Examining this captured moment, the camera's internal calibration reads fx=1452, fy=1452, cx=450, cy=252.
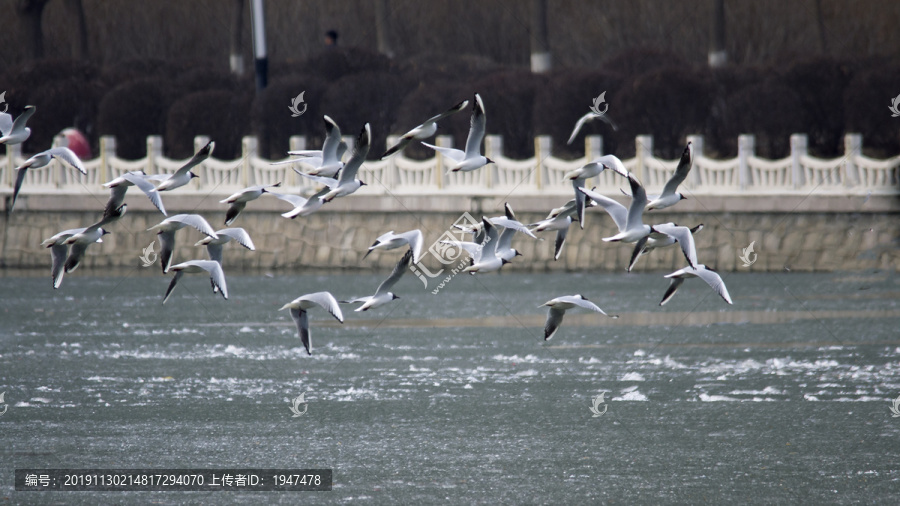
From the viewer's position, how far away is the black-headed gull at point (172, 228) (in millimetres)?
9125

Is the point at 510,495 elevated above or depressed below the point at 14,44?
below

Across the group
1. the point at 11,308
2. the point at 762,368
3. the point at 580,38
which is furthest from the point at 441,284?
the point at 580,38

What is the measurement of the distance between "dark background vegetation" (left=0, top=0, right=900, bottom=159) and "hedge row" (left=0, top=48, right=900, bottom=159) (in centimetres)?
3

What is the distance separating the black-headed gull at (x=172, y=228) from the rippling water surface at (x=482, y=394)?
1.28 m

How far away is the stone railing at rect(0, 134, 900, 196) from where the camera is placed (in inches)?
755

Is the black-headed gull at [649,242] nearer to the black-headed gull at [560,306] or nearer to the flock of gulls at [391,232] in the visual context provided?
the flock of gulls at [391,232]

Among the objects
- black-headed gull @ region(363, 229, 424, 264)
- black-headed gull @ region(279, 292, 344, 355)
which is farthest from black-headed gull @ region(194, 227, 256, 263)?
black-headed gull @ region(363, 229, 424, 264)

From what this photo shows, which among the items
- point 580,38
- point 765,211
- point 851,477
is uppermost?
point 580,38

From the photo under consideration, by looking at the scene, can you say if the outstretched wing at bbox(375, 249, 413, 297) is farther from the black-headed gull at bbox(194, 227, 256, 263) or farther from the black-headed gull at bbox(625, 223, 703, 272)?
the black-headed gull at bbox(625, 223, 703, 272)

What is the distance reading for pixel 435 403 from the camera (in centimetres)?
1120

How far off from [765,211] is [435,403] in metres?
9.50

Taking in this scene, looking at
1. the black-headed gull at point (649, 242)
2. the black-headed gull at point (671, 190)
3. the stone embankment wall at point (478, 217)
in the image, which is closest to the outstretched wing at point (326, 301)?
the black-headed gull at point (649, 242)

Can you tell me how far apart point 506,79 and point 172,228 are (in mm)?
15625

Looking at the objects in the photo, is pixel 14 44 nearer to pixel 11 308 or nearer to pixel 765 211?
pixel 11 308
